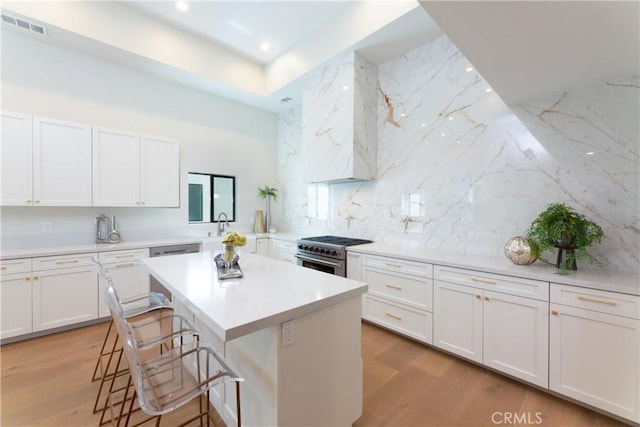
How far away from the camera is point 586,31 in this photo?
1265 mm

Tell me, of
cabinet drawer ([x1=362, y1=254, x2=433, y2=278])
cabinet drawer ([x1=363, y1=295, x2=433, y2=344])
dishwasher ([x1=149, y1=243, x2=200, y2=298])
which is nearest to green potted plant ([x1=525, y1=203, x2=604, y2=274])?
cabinet drawer ([x1=362, y1=254, x2=433, y2=278])

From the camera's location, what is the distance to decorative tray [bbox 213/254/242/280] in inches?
69.3

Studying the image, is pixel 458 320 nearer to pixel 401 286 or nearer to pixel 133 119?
pixel 401 286

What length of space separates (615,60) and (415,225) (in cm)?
197

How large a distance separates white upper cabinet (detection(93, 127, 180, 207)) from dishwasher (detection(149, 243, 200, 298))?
58 cm

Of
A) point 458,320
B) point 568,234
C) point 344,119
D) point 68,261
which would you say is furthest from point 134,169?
point 568,234

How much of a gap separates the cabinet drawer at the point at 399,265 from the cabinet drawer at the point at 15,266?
132 inches

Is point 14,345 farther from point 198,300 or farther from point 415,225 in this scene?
point 415,225

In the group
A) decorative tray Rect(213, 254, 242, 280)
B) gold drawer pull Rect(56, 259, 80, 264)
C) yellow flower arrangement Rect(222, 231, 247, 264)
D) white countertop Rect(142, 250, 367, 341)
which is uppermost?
yellow flower arrangement Rect(222, 231, 247, 264)

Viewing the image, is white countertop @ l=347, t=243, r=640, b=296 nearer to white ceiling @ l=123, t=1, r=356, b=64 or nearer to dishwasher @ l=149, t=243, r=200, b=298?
dishwasher @ l=149, t=243, r=200, b=298

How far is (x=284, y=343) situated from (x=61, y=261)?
2932mm

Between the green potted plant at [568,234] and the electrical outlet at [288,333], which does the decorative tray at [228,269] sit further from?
the green potted plant at [568,234]

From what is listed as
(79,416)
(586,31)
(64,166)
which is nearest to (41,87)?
(64,166)

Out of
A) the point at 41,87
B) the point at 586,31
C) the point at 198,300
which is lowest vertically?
the point at 198,300
